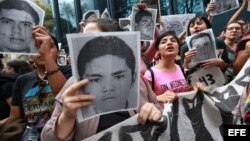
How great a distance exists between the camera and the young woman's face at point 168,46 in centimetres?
328

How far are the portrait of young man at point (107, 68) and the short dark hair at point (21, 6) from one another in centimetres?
78

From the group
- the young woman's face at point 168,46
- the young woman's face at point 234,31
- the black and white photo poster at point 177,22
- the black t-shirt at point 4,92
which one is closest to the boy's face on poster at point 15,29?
the black t-shirt at point 4,92

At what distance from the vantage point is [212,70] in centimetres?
312

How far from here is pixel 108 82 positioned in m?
1.55

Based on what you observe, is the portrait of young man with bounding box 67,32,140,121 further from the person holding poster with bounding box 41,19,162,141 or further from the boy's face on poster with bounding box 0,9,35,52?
the boy's face on poster with bounding box 0,9,35,52

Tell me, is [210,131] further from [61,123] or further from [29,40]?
[29,40]

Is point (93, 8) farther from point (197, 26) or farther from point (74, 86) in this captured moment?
point (74, 86)

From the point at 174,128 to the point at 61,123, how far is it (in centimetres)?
58

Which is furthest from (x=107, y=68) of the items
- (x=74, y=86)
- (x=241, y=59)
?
(x=241, y=59)

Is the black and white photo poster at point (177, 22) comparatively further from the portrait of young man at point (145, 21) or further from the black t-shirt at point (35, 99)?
the black t-shirt at point (35, 99)

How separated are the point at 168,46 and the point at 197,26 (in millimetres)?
622

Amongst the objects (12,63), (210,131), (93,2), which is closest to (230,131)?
(210,131)

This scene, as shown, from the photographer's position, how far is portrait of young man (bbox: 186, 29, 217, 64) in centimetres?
313

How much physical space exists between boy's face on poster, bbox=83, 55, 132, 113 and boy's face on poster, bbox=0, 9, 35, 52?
0.77 metres
